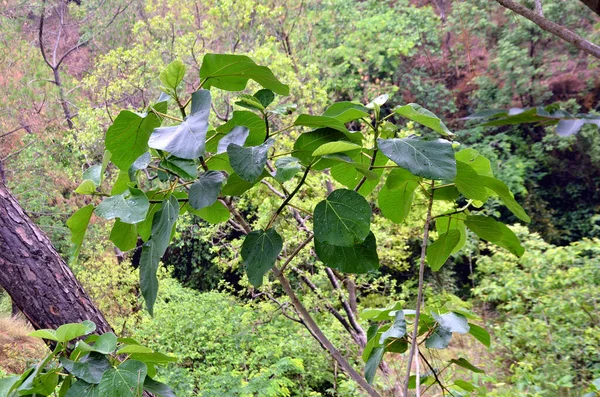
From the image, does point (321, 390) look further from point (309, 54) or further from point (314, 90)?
point (309, 54)

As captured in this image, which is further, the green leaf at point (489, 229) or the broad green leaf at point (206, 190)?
the green leaf at point (489, 229)

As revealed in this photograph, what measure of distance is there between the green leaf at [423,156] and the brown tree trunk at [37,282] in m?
0.92

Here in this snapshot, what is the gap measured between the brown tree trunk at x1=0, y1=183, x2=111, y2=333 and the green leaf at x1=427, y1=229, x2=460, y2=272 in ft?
2.73

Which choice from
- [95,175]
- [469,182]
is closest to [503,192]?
[469,182]

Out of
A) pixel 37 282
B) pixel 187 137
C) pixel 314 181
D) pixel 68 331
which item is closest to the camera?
pixel 187 137

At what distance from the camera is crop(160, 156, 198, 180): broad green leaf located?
1.00 feet

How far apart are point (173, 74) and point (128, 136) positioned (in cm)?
6

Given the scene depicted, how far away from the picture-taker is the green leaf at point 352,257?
36cm

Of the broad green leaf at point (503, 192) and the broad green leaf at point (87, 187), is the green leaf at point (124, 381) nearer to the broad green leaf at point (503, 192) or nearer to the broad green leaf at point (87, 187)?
the broad green leaf at point (87, 187)

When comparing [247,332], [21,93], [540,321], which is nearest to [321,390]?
[247,332]

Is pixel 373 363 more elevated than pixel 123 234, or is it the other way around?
pixel 123 234

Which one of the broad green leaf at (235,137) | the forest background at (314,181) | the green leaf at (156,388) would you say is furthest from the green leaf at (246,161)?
the forest background at (314,181)

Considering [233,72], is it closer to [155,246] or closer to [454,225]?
[155,246]

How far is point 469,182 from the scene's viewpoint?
0.36 metres
